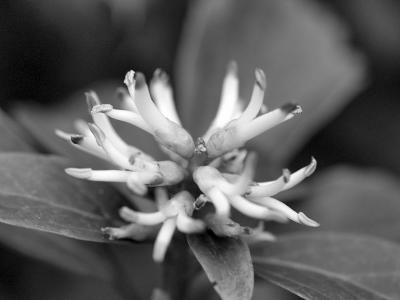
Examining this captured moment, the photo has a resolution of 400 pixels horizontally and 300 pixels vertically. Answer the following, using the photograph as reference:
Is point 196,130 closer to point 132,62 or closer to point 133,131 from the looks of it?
point 133,131

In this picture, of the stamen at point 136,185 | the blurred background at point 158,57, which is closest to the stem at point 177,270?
the stamen at point 136,185

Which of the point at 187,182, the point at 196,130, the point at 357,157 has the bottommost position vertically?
the point at 357,157

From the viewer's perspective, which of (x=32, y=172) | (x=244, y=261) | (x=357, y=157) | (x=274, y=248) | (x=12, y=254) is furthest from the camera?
(x=357, y=157)

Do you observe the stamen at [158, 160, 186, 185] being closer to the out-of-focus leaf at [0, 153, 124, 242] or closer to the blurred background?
the out-of-focus leaf at [0, 153, 124, 242]

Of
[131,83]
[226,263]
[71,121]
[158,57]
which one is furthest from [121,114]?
[158,57]

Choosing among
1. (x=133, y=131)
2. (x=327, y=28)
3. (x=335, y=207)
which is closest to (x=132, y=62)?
(x=133, y=131)

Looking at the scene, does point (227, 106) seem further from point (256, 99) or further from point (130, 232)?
point (130, 232)
